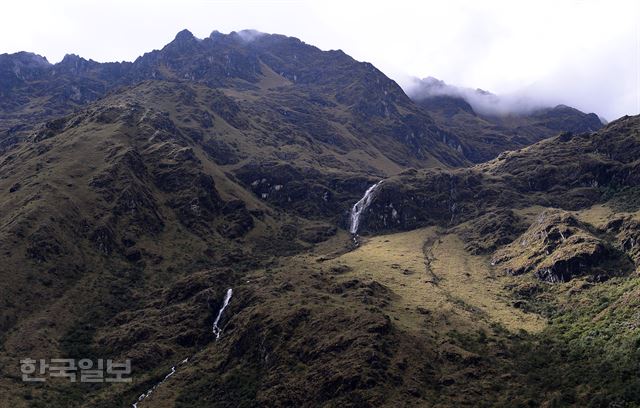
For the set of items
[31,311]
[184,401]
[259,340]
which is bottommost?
[184,401]

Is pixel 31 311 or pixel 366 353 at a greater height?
pixel 31 311

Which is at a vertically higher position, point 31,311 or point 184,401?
point 31,311

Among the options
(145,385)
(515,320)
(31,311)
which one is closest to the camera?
(145,385)

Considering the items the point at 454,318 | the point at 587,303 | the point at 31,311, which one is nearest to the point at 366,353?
the point at 454,318

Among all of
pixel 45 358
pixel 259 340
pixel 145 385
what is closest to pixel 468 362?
pixel 259 340

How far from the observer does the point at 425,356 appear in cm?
16438

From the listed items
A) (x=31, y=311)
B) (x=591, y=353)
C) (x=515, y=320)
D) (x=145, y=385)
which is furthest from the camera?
(x=31, y=311)

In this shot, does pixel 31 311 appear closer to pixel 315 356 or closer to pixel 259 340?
pixel 259 340

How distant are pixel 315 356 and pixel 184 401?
1445 inches

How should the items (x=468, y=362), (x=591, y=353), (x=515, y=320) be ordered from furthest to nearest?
(x=515, y=320) < (x=468, y=362) < (x=591, y=353)

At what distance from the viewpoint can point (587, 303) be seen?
18338 cm

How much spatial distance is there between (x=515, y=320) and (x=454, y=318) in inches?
724

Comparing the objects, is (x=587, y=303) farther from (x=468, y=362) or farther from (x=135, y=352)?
(x=135, y=352)

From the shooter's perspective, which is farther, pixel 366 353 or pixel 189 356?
pixel 189 356
